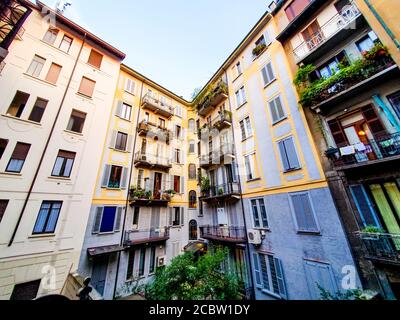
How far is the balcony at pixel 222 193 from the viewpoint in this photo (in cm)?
1351

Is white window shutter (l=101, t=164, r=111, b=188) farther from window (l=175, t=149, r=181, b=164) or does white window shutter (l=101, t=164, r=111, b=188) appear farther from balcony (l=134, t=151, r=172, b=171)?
window (l=175, t=149, r=181, b=164)

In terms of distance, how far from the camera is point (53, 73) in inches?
488

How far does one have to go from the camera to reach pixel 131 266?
41.6ft

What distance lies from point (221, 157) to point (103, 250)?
1164 cm

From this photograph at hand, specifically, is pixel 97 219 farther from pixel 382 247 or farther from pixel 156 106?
pixel 382 247

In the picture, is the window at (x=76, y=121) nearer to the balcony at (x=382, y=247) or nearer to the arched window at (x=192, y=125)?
the arched window at (x=192, y=125)

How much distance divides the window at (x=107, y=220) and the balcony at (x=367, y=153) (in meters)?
14.5

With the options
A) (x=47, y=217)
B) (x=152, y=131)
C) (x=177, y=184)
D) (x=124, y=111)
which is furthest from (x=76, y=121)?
(x=177, y=184)

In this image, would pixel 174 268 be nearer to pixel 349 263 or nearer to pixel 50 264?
pixel 349 263

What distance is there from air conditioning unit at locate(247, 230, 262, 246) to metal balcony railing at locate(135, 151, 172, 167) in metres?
9.70

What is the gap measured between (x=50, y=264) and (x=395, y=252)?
16.4 m

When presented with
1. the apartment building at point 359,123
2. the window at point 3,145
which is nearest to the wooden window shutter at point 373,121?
the apartment building at point 359,123

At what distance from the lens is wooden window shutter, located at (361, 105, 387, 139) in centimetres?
743
